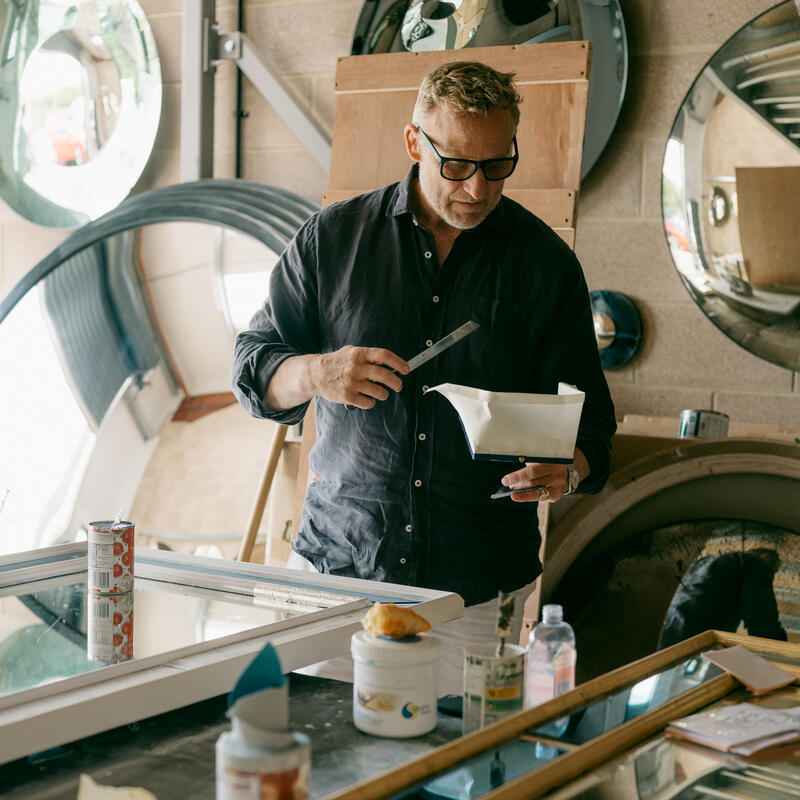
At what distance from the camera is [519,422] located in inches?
58.4

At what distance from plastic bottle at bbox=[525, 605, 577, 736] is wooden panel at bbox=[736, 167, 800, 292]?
1777 millimetres

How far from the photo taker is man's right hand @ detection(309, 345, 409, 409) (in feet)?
5.11

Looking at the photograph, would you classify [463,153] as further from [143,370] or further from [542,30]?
[143,370]

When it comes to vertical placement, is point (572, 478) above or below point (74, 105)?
below

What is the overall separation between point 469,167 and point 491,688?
0.95 metres

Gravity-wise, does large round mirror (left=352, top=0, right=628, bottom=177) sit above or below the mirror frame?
above

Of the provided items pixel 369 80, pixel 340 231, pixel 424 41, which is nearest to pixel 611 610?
pixel 340 231

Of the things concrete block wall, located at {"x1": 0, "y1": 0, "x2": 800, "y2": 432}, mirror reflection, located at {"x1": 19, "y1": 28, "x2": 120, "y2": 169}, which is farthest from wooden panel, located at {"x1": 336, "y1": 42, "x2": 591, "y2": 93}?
mirror reflection, located at {"x1": 19, "y1": 28, "x2": 120, "y2": 169}

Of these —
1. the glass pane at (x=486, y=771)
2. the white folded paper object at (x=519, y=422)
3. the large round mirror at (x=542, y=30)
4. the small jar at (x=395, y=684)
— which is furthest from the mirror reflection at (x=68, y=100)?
the glass pane at (x=486, y=771)

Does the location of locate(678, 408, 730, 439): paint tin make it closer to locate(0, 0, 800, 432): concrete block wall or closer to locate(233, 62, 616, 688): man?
locate(0, 0, 800, 432): concrete block wall

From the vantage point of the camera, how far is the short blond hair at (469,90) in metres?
1.67

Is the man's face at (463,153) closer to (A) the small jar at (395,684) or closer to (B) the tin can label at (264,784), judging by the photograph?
(A) the small jar at (395,684)

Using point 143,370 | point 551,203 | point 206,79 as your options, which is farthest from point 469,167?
point 206,79

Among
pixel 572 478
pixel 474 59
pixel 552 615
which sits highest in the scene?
pixel 474 59
